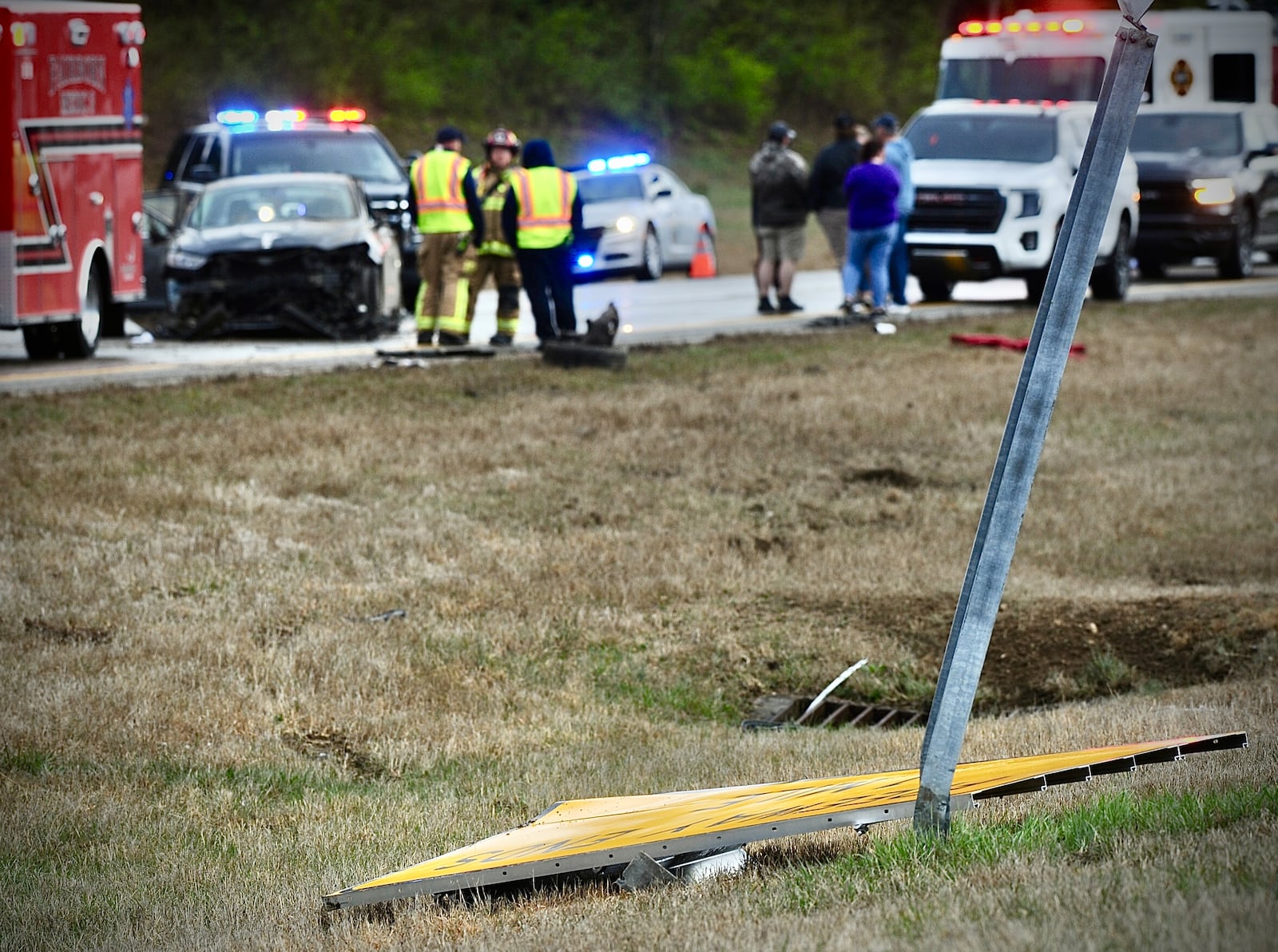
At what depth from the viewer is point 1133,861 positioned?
12.1ft

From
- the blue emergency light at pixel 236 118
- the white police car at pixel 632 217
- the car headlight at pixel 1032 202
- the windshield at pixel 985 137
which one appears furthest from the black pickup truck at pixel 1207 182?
the blue emergency light at pixel 236 118

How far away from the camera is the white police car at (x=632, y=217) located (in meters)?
21.9

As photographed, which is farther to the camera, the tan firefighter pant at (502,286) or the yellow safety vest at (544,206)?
the tan firefighter pant at (502,286)

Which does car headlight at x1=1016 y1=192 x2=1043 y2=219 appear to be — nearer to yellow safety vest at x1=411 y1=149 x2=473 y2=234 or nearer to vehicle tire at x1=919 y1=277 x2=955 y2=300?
vehicle tire at x1=919 y1=277 x2=955 y2=300

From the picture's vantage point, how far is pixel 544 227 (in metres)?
14.4

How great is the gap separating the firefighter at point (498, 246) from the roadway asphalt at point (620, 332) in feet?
1.30

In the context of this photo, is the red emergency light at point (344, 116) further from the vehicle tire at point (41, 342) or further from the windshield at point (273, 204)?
the vehicle tire at point (41, 342)

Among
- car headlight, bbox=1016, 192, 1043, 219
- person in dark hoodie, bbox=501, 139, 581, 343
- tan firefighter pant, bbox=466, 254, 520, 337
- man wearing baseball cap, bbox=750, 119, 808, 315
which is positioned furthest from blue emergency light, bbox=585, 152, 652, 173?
person in dark hoodie, bbox=501, 139, 581, 343

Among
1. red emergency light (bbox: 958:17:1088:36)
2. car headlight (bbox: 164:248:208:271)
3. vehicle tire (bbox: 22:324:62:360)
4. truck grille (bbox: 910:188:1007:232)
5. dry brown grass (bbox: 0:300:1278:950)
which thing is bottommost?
dry brown grass (bbox: 0:300:1278:950)

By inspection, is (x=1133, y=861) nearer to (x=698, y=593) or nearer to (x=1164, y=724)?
(x=1164, y=724)

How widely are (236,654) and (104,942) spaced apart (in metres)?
2.86

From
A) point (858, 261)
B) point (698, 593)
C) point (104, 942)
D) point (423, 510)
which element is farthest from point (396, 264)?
point (104, 942)

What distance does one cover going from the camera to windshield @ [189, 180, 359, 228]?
16406 mm

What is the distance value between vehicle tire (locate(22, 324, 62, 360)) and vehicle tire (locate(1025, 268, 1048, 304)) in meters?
9.78
